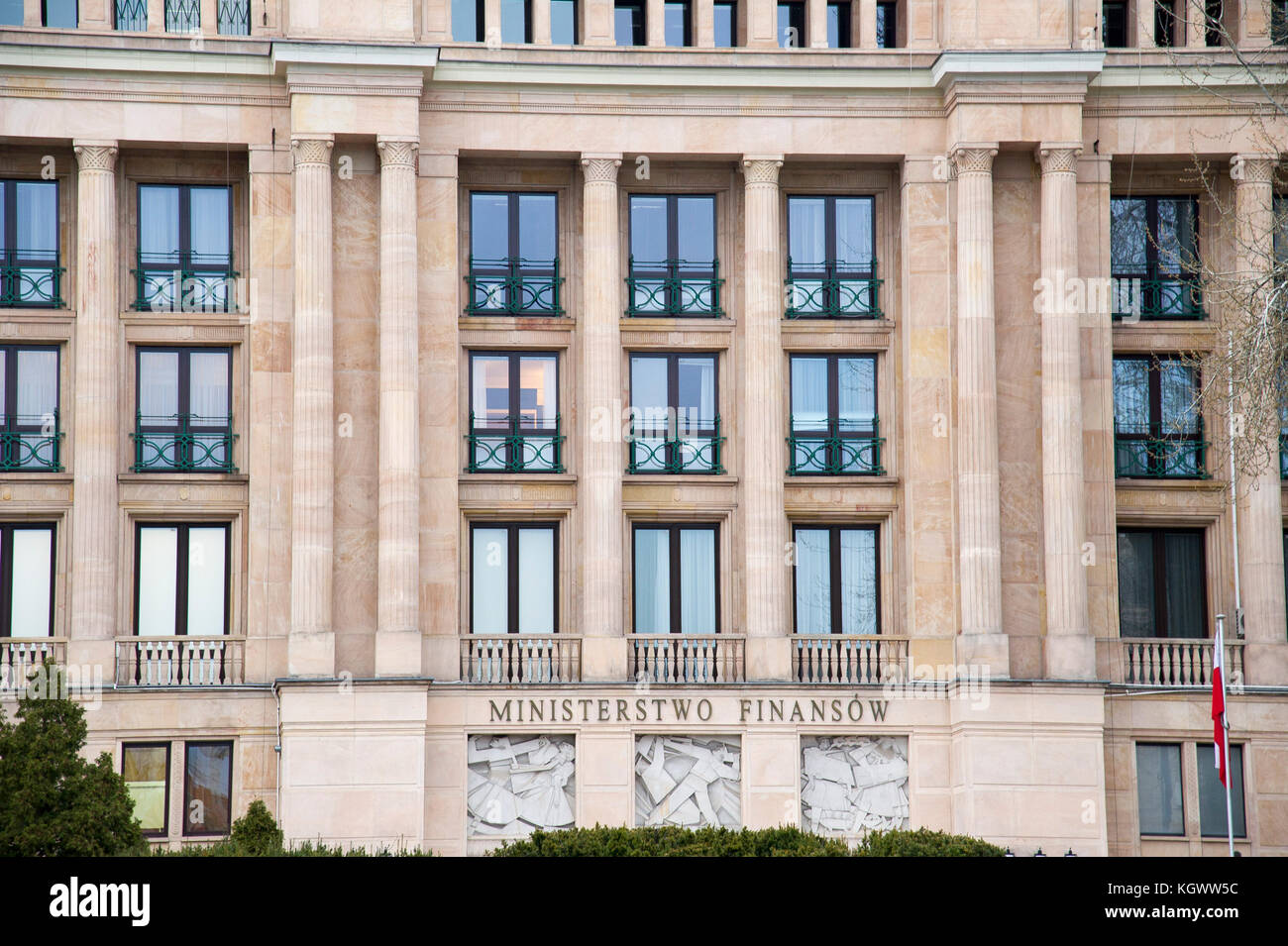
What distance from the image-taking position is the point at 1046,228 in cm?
4959

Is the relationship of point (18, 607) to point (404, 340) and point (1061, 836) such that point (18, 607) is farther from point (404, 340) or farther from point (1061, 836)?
point (1061, 836)

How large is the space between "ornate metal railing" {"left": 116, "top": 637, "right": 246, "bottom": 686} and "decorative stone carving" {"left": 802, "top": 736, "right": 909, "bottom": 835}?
43.8ft

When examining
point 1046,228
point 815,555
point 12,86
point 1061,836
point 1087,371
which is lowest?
point 1061,836

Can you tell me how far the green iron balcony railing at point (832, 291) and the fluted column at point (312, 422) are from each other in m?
11.3

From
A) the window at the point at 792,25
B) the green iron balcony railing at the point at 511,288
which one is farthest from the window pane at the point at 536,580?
the window at the point at 792,25

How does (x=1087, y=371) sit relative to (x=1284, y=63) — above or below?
below

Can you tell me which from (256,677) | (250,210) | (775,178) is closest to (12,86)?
(250,210)

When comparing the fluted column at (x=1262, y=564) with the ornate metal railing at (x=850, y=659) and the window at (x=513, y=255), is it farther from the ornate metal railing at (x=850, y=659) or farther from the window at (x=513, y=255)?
the window at (x=513, y=255)

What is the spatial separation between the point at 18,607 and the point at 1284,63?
3241 cm

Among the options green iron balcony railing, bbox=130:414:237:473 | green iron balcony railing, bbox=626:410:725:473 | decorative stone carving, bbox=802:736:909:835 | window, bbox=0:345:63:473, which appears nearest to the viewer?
decorative stone carving, bbox=802:736:909:835

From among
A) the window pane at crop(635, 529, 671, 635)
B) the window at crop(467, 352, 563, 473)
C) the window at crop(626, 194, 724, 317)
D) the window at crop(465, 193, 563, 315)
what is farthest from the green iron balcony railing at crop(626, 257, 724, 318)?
the window pane at crop(635, 529, 671, 635)

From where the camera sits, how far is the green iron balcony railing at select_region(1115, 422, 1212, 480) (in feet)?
168

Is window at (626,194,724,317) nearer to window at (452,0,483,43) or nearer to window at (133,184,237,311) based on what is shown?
window at (452,0,483,43)
